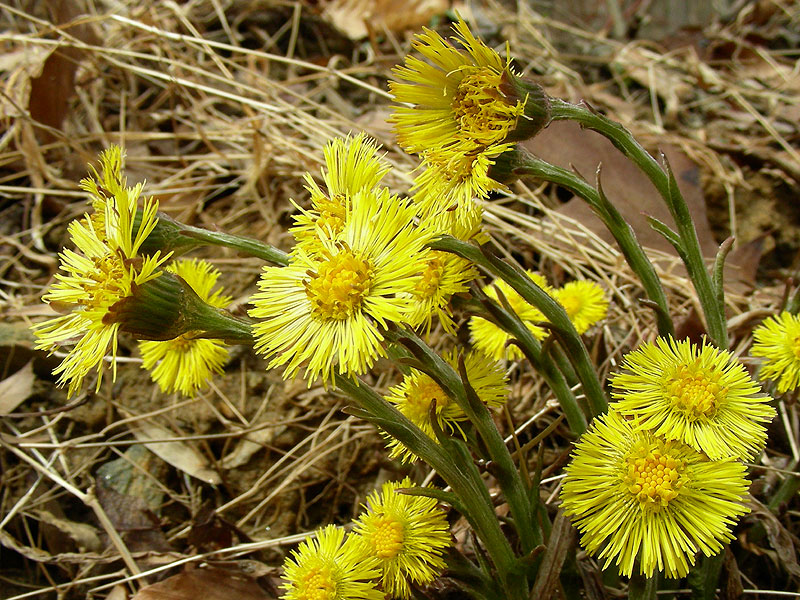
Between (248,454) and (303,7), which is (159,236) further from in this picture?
(303,7)

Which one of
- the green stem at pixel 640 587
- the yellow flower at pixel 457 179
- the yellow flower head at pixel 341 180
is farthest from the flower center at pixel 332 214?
the green stem at pixel 640 587

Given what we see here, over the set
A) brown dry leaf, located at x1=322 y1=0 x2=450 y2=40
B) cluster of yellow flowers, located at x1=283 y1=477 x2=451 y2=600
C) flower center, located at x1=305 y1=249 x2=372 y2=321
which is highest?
brown dry leaf, located at x1=322 y1=0 x2=450 y2=40

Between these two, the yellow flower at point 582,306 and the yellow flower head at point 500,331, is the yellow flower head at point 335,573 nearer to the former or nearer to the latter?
the yellow flower head at point 500,331

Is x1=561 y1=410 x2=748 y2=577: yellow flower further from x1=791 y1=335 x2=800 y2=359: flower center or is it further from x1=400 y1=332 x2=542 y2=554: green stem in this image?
x1=791 y1=335 x2=800 y2=359: flower center

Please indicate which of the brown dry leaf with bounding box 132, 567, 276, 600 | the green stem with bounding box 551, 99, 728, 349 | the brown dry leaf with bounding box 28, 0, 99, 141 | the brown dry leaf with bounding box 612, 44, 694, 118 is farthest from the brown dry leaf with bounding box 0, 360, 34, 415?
the brown dry leaf with bounding box 612, 44, 694, 118

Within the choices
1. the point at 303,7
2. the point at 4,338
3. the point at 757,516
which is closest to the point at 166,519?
the point at 4,338

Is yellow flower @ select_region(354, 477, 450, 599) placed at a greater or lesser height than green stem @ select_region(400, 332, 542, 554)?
lesser
